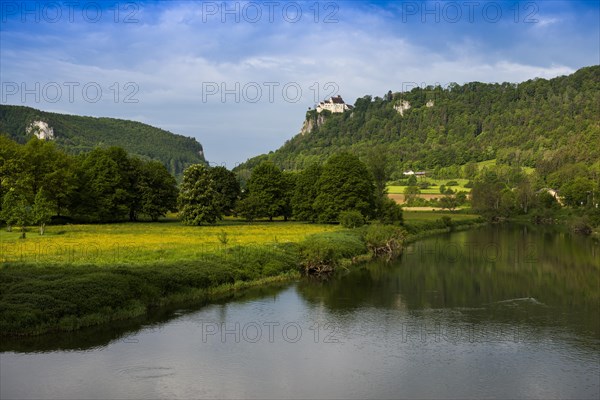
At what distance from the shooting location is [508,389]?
20.9m

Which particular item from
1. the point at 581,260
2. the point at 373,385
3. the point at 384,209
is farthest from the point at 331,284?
the point at 384,209

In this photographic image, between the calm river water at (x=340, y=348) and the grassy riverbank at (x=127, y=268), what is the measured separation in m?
1.37

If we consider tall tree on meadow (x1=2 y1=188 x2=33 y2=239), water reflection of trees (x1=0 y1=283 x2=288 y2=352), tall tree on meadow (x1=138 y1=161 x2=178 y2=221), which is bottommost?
water reflection of trees (x1=0 y1=283 x2=288 y2=352)

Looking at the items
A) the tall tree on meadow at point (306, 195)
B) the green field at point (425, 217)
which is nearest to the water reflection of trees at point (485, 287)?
the tall tree on meadow at point (306, 195)

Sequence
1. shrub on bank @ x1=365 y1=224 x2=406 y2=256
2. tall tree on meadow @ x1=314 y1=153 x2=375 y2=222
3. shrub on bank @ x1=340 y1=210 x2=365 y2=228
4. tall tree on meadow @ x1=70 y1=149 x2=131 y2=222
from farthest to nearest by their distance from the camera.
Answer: tall tree on meadow @ x1=314 y1=153 x2=375 y2=222 → tall tree on meadow @ x1=70 y1=149 x2=131 y2=222 → shrub on bank @ x1=340 y1=210 x2=365 y2=228 → shrub on bank @ x1=365 y1=224 x2=406 y2=256

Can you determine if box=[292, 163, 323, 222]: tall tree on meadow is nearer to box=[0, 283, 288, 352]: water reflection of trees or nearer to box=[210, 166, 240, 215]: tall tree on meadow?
box=[210, 166, 240, 215]: tall tree on meadow

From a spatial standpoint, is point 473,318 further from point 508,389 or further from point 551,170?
point 551,170

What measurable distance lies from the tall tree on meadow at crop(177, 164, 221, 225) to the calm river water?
3313 centimetres

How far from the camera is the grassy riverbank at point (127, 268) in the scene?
27281 millimetres

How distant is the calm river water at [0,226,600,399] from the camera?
2084cm

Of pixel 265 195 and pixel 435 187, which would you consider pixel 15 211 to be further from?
pixel 435 187

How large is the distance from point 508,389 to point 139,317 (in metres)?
19.3

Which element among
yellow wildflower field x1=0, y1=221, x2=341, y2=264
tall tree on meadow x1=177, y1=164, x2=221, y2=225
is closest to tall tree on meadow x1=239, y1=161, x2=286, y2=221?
tall tree on meadow x1=177, y1=164, x2=221, y2=225

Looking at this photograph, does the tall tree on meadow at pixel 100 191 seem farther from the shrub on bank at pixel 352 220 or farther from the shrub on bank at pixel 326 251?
→ the shrub on bank at pixel 326 251
